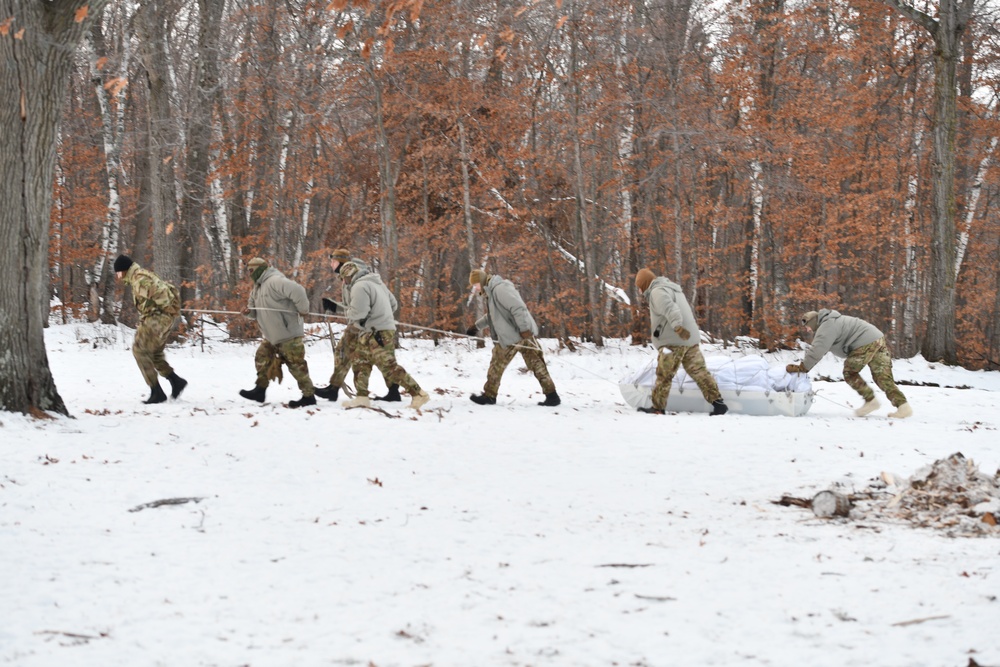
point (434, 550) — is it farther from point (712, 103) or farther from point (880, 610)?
point (712, 103)

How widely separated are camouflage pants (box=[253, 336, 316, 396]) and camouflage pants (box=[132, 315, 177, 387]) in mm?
1152

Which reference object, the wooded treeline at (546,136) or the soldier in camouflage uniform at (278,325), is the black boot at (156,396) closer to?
the soldier in camouflage uniform at (278,325)

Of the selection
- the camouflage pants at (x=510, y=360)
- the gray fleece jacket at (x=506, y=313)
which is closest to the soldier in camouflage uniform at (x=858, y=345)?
the camouflage pants at (x=510, y=360)

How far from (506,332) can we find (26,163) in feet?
20.5

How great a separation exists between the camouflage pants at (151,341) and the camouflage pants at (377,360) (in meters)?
2.34

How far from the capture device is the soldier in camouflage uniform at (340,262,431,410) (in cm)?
1135

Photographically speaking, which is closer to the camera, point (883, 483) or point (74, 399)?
point (883, 483)

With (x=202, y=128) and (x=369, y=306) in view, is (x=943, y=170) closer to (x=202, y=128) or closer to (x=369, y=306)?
(x=369, y=306)

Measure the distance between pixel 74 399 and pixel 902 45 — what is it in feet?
69.7

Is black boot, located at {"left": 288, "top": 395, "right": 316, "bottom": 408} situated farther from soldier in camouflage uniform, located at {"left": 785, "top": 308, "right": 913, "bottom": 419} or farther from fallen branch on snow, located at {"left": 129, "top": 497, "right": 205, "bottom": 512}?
soldier in camouflage uniform, located at {"left": 785, "top": 308, "right": 913, "bottom": 419}

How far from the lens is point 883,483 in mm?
7375

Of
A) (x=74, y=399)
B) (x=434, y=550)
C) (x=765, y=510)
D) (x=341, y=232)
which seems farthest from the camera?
(x=341, y=232)

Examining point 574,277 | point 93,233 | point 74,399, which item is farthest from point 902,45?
point 93,233

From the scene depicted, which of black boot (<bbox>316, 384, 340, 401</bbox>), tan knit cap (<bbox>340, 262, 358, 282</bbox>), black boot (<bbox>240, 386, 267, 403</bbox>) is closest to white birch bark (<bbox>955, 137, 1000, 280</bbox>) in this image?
tan knit cap (<bbox>340, 262, 358, 282</bbox>)
